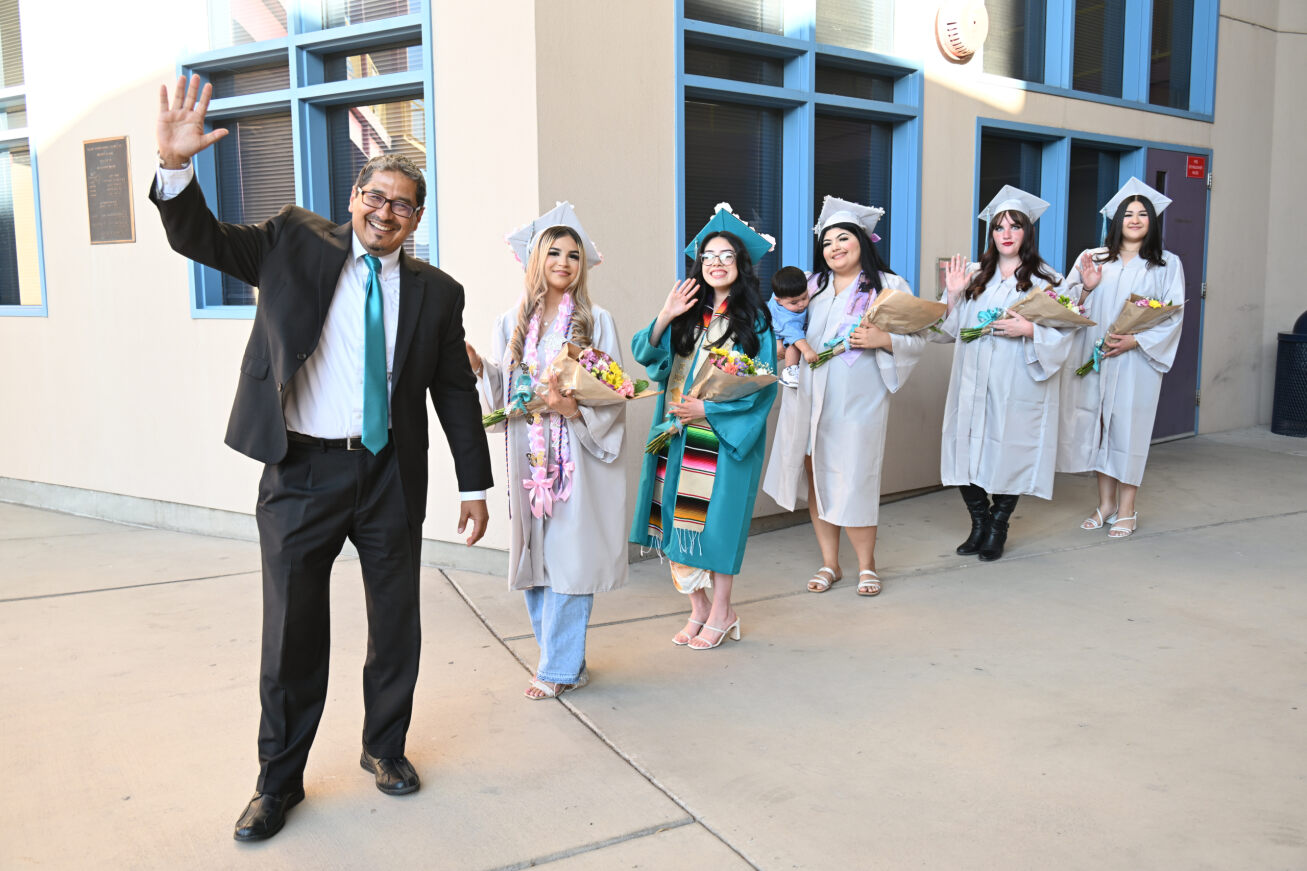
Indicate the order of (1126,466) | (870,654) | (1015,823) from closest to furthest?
(1015,823) → (870,654) → (1126,466)

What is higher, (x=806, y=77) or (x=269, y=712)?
(x=806, y=77)

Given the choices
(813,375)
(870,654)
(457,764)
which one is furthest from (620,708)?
(813,375)

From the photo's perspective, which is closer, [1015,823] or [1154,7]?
[1015,823]

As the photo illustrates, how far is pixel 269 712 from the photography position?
3.05 m

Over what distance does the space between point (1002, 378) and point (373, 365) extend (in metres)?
3.94

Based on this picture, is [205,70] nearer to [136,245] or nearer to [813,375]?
[136,245]

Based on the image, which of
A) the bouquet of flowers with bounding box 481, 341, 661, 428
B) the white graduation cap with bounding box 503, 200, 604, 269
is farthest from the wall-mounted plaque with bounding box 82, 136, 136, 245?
the bouquet of flowers with bounding box 481, 341, 661, 428

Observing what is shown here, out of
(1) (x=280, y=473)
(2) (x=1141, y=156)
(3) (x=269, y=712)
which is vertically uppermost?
(2) (x=1141, y=156)

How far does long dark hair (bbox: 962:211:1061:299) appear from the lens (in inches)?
224

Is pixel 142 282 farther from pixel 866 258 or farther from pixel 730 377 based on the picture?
pixel 866 258

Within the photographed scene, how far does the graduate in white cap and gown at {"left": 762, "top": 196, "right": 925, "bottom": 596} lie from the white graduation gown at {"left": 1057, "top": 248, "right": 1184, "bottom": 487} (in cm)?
172

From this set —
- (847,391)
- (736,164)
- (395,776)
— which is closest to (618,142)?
(736,164)

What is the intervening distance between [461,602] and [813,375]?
2.06 m

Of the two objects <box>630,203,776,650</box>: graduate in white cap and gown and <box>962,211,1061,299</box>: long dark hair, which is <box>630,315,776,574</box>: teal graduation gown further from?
<box>962,211,1061,299</box>: long dark hair
